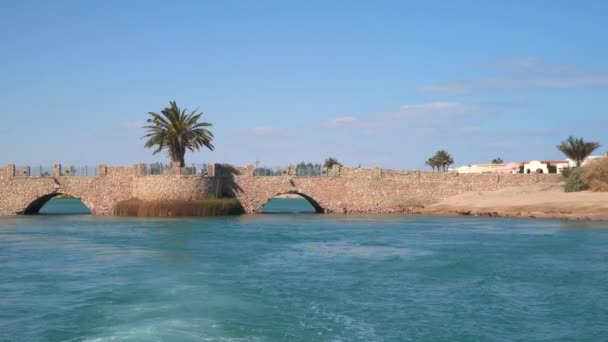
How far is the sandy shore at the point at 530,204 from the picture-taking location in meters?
47.7

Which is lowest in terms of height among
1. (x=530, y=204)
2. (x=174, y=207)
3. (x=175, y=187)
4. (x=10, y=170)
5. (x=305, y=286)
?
(x=305, y=286)

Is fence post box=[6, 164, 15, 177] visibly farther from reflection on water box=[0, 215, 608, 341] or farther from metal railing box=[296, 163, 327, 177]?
metal railing box=[296, 163, 327, 177]

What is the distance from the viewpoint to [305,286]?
20859 mm

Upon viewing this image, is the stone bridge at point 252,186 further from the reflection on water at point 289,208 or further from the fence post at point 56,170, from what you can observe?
the reflection on water at point 289,208

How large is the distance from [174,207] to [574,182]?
101 ft

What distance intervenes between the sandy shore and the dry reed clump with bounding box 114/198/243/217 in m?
16.4

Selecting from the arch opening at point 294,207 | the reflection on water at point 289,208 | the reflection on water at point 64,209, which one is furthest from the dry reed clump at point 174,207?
the reflection on water at point 64,209

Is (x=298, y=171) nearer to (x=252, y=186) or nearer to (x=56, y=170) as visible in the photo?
(x=252, y=186)

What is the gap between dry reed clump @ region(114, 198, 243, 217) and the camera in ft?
164


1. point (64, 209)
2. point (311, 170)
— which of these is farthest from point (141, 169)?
point (64, 209)

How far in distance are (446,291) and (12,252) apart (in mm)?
18780

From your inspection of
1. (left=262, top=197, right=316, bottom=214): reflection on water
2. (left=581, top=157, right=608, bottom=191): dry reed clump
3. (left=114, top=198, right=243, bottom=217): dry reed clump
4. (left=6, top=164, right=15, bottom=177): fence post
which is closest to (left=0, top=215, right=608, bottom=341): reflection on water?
(left=114, top=198, right=243, bottom=217): dry reed clump

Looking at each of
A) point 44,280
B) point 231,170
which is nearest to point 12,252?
point 44,280

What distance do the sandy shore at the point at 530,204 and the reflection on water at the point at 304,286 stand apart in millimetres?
12090
